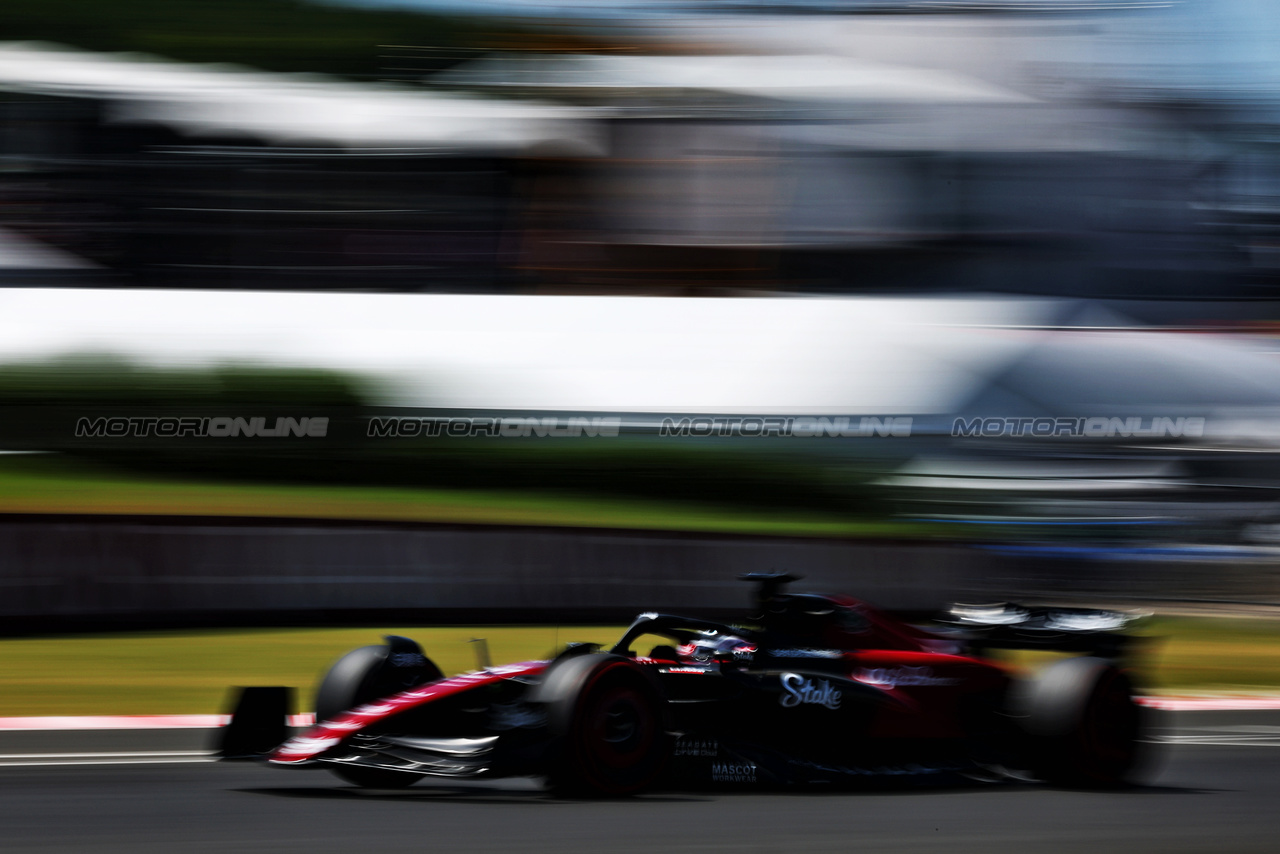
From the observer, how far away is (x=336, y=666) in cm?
538

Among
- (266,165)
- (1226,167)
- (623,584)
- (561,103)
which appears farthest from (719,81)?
(623,584)

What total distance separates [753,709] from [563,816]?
2.94 ft

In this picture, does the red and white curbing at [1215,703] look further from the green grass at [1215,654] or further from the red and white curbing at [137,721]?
the green grass at [1215,654]

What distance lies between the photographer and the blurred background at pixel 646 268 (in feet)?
56.1

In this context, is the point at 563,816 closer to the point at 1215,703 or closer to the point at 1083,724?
the point at 1083,724

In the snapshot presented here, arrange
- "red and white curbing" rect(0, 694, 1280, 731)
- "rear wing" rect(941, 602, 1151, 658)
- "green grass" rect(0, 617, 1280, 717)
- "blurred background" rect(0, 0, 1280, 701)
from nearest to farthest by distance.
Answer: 1. "rear wing" rect(941, 602, 1151, 658)
2. "red and white curbing" rect(0, 694, 1280, 731)
3. "green grass" rect(0, 617, 1280, 717)
4. "blurred background" rect(0, 0, 1280, 701)

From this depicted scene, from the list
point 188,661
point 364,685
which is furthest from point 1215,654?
point 364,685

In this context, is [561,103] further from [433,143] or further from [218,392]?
[218,392]

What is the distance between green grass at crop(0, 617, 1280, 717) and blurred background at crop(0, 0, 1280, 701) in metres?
3.84

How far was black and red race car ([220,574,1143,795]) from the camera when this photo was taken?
194 inches

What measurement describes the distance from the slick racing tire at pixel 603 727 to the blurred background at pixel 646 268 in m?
10.7

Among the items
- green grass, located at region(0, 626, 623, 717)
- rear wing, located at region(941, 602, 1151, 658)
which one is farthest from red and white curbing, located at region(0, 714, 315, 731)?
rear wing, located at region(941, 602, 1151, 658)

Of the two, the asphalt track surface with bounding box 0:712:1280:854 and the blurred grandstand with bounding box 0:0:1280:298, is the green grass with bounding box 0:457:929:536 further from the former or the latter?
the asphalt track surface with bounding box 0:712:1280:854

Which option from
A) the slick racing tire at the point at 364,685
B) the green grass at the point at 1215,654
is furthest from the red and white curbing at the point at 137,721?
the green grass at the point at 1215,654
